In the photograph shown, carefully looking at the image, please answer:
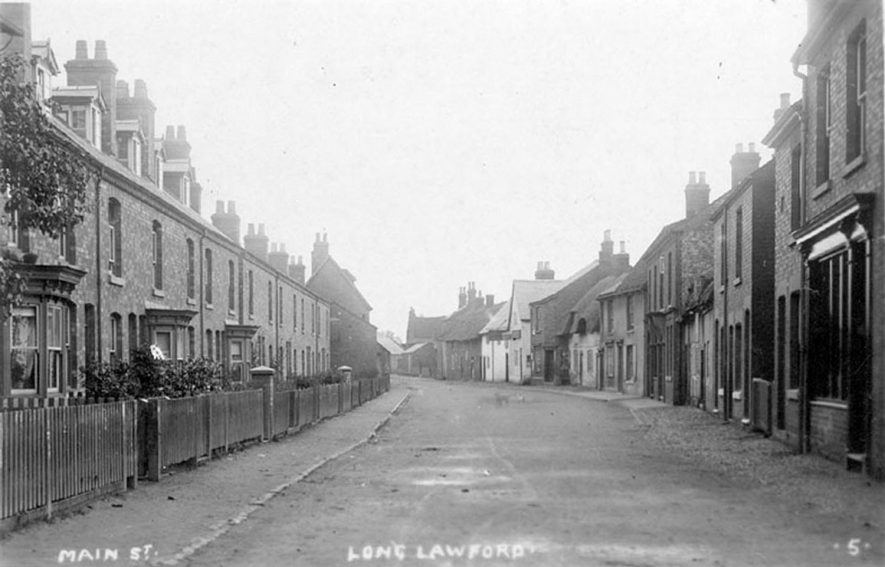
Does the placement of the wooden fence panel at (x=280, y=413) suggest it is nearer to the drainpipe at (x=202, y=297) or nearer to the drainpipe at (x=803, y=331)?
the drainpipe at (x=202, y=297)

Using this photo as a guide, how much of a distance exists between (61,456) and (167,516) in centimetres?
127

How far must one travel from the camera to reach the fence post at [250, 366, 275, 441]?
67.6ft

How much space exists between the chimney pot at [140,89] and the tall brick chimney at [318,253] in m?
51.4

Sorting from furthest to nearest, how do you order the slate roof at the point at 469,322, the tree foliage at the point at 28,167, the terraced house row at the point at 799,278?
the slate roof at the point at 469,322 < the terraced house row at the point at 799,278 < the tree foliage at the point at 28,167

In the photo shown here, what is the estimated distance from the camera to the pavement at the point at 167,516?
27.8ft

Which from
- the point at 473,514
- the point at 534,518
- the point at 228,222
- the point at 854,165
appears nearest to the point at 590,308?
Result: the point at 228,222

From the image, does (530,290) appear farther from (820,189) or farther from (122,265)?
(820,189)

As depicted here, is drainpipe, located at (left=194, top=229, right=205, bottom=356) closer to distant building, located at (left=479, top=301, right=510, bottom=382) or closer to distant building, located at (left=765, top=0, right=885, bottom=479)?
distant building, located at (left=765, top=0, right=885, bottom=479)

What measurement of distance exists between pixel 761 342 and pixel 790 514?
504 inches

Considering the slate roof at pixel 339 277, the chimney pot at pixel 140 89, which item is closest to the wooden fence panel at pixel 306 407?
the chimney pot at pixel 140 89

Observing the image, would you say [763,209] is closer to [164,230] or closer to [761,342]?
[761,342]

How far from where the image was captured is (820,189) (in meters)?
16.2

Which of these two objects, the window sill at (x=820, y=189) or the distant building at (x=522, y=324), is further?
the distant building at (x=522, y=324)

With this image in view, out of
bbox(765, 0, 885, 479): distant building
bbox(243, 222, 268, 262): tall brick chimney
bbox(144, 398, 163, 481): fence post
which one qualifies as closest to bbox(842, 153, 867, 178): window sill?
bbox(765, 0, 885, 479): distant building
